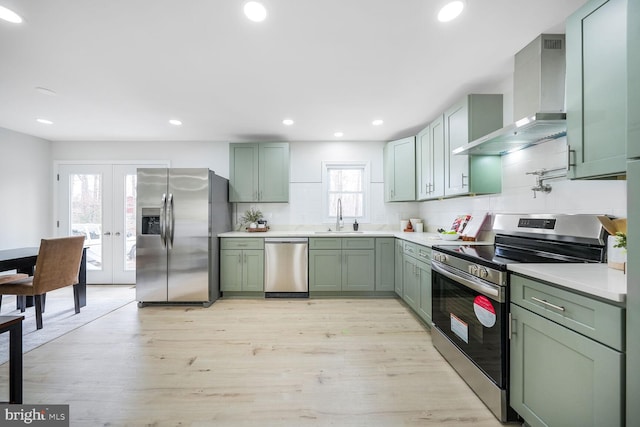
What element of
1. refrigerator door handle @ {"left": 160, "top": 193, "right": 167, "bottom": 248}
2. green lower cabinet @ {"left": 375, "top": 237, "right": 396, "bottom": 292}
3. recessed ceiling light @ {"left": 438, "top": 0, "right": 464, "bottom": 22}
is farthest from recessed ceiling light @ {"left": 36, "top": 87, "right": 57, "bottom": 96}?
green lower cabinet @ {"left": 375, "top": 237, "right": 396, "bottom": 292}

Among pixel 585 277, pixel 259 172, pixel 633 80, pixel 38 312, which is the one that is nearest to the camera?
pixel 633 80

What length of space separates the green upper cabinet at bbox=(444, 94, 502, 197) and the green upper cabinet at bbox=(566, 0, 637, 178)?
3.39 ft

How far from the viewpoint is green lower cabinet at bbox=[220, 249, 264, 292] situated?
385cm

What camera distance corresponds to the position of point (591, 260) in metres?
1.61

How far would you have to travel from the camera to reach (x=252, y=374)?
2051mm

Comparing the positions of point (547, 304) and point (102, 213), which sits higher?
point (102, 213)

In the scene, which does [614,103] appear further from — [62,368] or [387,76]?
[62,368]

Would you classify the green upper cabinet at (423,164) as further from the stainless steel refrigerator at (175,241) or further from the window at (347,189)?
the stainless steel refrigerator at (175,241)

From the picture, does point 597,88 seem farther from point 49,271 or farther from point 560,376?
point 49,271

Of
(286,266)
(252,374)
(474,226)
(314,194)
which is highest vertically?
(314,194)

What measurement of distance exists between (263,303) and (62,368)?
2.00 m

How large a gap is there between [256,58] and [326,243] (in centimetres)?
246

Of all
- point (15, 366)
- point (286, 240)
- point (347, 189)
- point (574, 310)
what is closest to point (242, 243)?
point (286, 240)

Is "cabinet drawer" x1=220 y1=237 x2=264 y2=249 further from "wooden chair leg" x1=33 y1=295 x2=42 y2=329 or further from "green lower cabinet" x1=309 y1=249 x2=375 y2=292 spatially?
"wooden chair leg" x1=33 y1=295 x2=42 y2=329
